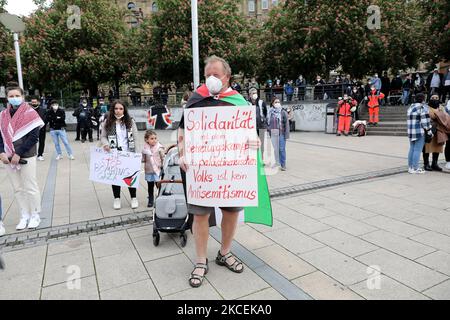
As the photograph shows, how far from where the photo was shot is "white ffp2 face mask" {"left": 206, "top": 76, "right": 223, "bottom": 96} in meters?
3.01

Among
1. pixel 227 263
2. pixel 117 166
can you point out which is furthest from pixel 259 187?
pixel 117 166

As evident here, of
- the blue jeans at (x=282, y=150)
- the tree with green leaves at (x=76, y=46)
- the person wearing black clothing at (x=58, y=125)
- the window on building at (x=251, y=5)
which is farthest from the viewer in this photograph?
the window on building at (x=251, y=5)

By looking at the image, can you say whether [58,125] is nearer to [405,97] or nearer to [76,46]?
[76,46]

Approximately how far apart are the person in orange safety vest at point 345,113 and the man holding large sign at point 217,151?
41.1ft

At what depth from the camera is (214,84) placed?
3.01m

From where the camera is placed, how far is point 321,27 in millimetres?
18391

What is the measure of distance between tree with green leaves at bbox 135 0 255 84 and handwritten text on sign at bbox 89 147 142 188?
15031 mm

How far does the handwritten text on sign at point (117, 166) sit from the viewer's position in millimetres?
5242

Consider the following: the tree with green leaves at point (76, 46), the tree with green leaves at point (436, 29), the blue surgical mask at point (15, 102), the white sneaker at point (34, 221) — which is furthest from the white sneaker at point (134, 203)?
the tree with green leaves at point (76, 46)

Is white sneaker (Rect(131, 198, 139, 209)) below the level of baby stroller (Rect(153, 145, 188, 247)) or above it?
below

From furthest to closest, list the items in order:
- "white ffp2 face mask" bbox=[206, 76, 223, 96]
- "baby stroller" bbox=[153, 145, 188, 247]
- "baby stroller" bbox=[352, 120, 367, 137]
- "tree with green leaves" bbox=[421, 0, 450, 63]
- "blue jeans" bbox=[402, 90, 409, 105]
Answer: "blue jeans" bbox=[402, 90, 409, 105], "tree with green leaves" bbox=[421, 0, 450, 63], "baby stroller" bbox=[352, 120, 367, 137], "baby stroller" bbox=[153, 145, 188, 247], "white ffp2 face mask" bbox=[206, 76, 223, 96]

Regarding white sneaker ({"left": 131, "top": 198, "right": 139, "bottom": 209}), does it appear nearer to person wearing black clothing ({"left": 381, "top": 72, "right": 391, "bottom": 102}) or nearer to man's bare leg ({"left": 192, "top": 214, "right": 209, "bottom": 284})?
man's bare leg ({"left": 192, "top": 214, "right": 209, "bottom": 284})

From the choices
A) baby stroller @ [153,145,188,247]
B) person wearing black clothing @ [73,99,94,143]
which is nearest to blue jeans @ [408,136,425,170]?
baby stroller @ [153,145,188,247]

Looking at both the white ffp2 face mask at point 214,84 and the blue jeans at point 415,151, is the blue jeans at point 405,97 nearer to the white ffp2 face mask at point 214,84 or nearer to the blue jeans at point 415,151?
the blue jeans at point 415,151
